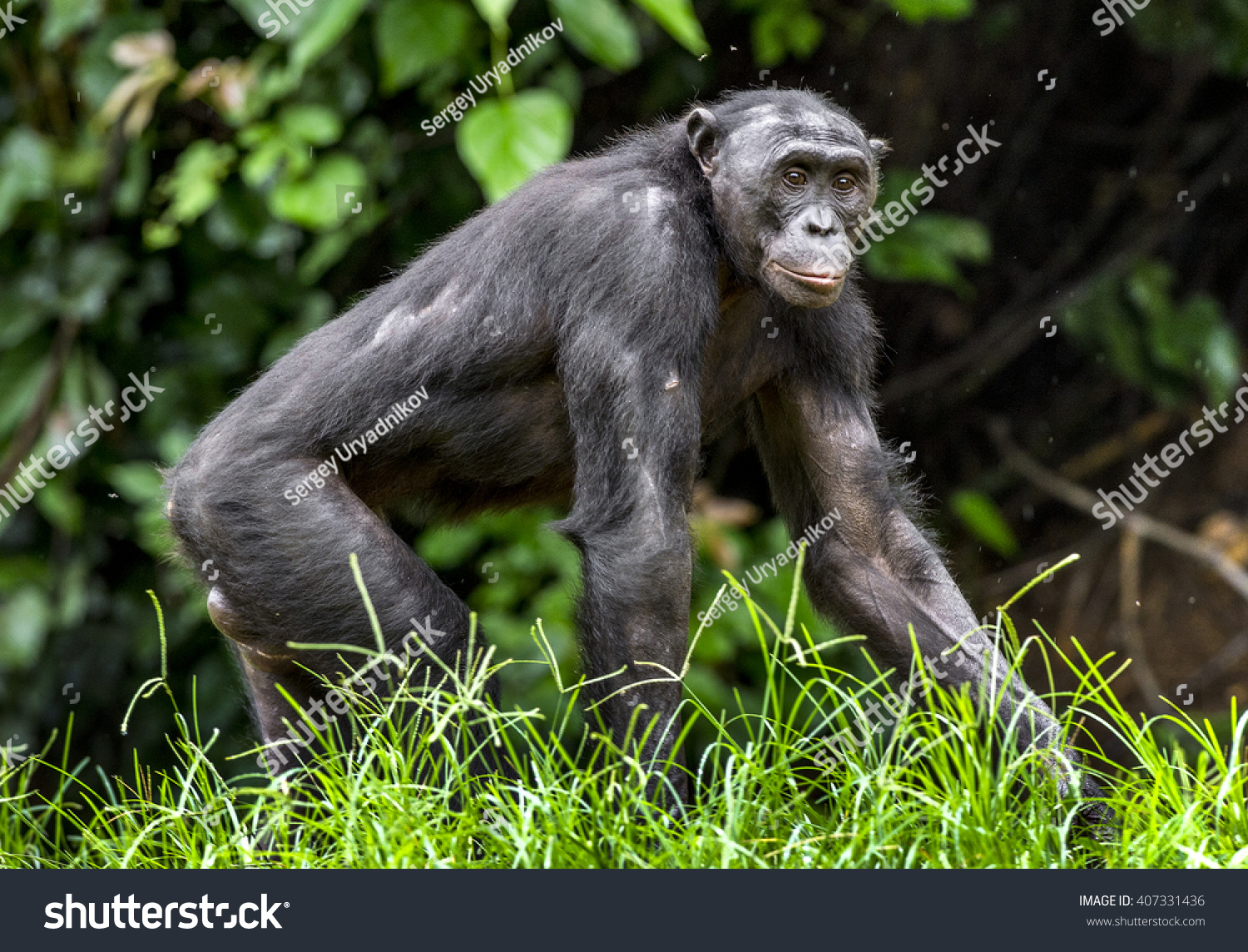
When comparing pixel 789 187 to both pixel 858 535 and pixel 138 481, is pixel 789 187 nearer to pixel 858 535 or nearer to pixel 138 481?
pixel 858 535

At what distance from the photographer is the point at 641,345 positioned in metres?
3.87

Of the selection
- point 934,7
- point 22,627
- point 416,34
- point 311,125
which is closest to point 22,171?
point 311,125

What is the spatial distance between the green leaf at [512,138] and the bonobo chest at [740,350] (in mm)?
1030

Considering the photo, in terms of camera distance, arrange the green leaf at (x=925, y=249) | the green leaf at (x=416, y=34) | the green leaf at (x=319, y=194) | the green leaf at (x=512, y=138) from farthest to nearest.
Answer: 1. the green leaf at (x=925, y=249)
2. the green leaf at (x=319, y=194)
3. the green leaf at (x=416, y=34)
4. the green leaf at (x=512, y=138)

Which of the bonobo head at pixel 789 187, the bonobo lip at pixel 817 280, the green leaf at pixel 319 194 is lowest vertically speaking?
the bonobo lip at pixel 817 280

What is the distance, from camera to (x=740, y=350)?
4441 millimetres

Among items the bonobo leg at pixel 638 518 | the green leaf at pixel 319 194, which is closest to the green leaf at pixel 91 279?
the green leaf at pixel 319 194

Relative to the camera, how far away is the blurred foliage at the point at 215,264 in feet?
20.1

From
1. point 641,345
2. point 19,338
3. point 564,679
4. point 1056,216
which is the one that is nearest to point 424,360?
point 641,345

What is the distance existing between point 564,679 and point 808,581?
2.34m

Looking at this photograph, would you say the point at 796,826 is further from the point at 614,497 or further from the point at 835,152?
the point at 835,152

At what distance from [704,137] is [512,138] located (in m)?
1.05

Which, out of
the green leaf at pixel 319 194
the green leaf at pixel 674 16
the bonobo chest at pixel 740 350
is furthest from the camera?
the green leaf at pixel 319 194

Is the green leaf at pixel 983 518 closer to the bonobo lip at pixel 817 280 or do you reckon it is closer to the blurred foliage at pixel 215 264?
the blurred foliage at pixel 215 264
